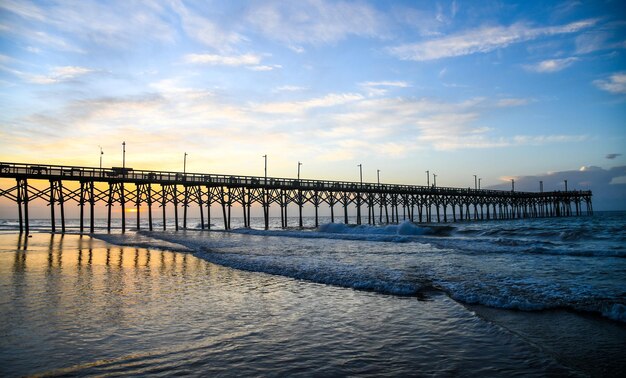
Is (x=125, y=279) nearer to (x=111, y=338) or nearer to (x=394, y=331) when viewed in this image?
(x=111, y=338)

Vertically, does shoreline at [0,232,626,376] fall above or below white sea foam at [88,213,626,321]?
above

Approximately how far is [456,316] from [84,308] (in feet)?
21.4

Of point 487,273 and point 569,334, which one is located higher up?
point 569,334

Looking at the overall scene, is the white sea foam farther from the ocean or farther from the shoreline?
the shoreline

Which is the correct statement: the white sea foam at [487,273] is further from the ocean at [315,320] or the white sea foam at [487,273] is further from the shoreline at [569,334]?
the shoreline at [569,334]

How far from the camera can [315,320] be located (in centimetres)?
602

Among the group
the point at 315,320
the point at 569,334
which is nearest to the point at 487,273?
the point at 569,334

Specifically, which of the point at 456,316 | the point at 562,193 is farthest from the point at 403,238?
the point at 562,193

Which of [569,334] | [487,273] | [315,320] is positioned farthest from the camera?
[487,273]

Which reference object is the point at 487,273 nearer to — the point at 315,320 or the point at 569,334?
the point at 569,334

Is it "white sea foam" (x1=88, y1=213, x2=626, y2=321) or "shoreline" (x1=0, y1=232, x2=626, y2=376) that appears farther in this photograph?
"white sea foam" (x1=88, y1=213, x2=626, y2=321)

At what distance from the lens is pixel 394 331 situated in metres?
5.48

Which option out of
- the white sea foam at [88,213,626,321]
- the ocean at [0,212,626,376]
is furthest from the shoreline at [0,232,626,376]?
the white sea foam at [88,213,626,321]

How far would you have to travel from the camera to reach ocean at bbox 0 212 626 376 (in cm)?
418
